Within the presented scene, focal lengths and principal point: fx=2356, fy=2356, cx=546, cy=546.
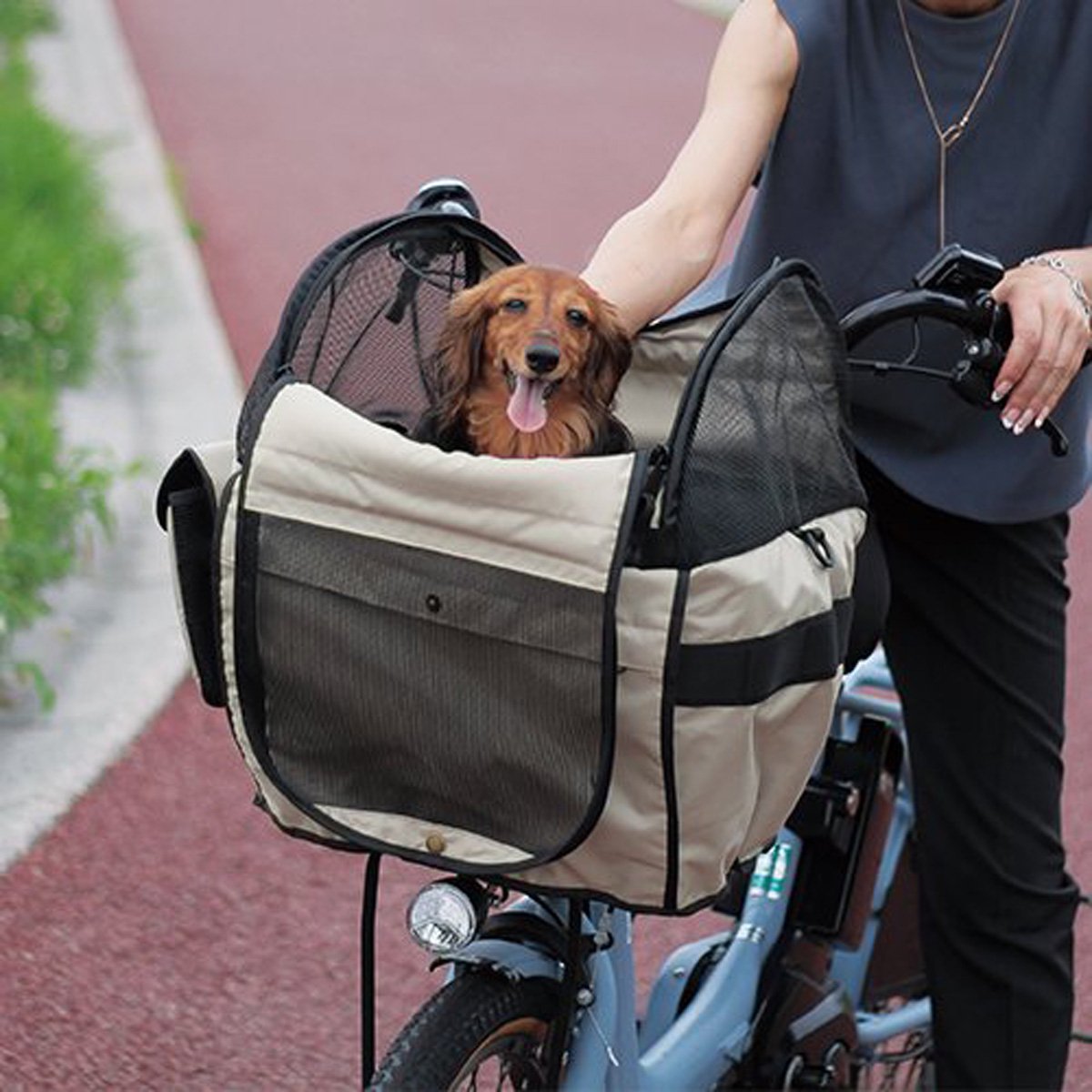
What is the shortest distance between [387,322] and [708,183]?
451 millimetres

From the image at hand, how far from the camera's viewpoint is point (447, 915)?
266cm

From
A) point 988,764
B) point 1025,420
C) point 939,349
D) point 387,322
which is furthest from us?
point 988,764

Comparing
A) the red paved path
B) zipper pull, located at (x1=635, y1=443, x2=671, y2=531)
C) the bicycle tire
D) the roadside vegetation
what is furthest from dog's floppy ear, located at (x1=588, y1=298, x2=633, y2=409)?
the roadside vegetation

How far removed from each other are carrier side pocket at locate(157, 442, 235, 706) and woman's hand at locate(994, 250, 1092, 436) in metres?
0.89

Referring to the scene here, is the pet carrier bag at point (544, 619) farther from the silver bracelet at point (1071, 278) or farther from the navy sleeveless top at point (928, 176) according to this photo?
the navy sleeveless top at point (928, 176)

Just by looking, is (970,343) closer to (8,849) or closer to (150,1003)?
(150,1003)

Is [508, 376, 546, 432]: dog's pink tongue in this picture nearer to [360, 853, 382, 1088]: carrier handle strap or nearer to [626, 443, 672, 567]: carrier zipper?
[626, 443, 672, 567]: carrier zipper

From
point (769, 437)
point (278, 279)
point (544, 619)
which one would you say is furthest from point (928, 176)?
point (278, 279)

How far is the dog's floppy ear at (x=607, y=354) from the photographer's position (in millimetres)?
2707

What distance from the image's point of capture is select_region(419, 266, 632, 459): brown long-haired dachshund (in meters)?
2.62

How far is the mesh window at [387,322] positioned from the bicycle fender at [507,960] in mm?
625

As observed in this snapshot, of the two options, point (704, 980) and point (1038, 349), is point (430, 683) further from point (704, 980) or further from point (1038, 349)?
point (704, 980)

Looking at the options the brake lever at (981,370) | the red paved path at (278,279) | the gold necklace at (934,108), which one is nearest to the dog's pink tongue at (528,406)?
the brake lever at (981,370)

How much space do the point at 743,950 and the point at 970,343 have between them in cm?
112
